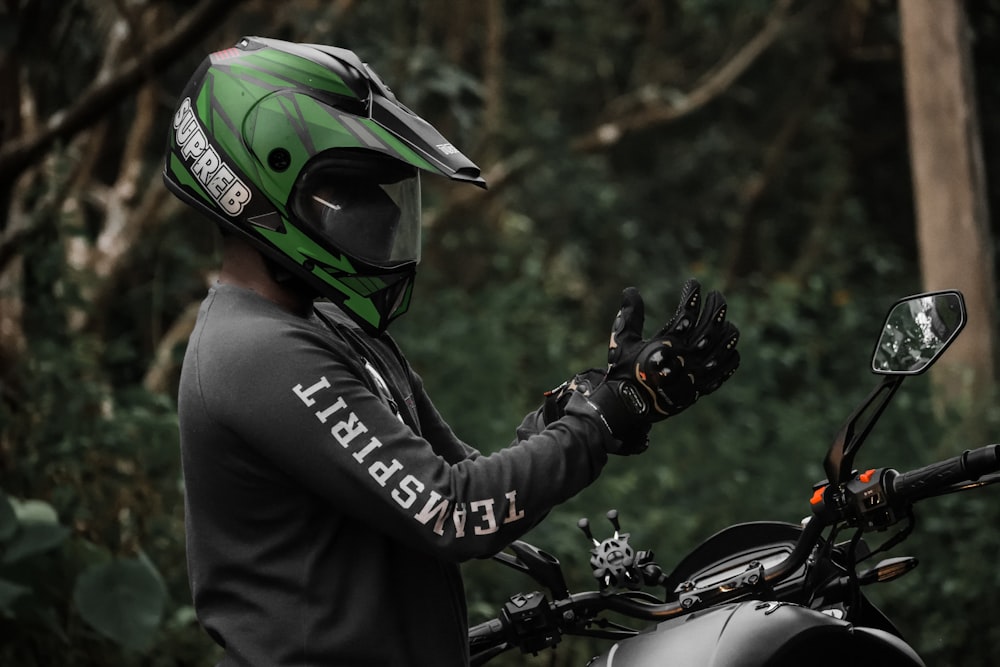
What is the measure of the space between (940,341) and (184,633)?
400 centimetres

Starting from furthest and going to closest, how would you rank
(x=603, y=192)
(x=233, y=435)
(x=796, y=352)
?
(x=603, y=192)
(x=796, y=352)
(x=233, y=435)

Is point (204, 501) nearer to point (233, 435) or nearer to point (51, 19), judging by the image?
point (233, 435)

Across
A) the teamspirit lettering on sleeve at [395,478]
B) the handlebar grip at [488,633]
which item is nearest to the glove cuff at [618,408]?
the teamspirit lettering on sleeve at [395,478]

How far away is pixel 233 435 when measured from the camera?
2.42m

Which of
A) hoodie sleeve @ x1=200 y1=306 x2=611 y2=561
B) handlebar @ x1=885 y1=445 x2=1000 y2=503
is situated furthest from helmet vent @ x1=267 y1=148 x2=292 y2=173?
handlebar @ x1=885 y1=445 x2=1000 y2=503

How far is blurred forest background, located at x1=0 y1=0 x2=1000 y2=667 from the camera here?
5.97 meters

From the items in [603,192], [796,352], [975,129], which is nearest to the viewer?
[975,129]

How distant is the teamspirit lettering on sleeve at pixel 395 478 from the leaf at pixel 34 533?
302 cm

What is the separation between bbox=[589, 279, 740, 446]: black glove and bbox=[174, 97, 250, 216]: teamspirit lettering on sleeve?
30.1 inches

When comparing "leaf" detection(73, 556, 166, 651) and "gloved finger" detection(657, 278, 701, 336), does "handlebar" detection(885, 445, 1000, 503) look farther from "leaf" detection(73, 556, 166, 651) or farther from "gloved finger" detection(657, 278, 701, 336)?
"leaf" detection(73, 556, 166, 651)

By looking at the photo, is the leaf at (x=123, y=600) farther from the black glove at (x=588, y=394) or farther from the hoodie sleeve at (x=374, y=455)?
the hoodie sleeve at (x=374, y=455)

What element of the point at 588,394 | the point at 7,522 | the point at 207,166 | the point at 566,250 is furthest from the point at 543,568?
the point at 566,250

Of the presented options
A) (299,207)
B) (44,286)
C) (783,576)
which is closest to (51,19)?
(44,286)

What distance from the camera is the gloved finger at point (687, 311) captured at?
8.00ft
